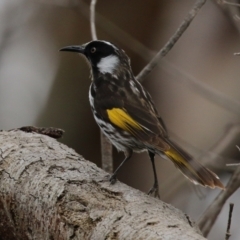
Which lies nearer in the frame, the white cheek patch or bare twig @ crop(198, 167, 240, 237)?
bare twig @ crop(198, 167, 240, 237)

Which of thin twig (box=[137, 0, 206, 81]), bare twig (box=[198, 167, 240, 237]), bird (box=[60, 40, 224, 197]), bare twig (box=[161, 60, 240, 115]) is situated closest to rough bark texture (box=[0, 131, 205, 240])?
bird (box=[60, 40, 224, 197])

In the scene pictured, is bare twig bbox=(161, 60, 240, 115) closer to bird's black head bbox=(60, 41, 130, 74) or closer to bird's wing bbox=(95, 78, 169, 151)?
bird's black head bbox=(60, 41, 130, 74)

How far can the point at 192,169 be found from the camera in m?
3.97

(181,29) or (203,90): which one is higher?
(181,29)

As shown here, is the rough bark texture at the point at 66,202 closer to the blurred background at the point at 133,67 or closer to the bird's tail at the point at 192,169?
the bird's tail at the point at 192,169

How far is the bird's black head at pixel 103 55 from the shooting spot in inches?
201

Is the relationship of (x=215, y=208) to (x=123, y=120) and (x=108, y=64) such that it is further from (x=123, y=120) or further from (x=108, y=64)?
(x=108, y=64)

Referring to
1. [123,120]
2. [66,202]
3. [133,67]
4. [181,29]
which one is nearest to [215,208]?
[123,120]

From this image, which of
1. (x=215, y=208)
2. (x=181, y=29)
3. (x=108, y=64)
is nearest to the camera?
(x=215, y=208)

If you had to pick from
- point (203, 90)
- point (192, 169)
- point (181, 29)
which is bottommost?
point (192, 169)

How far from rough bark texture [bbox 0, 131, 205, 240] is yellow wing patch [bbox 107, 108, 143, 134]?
40 cm

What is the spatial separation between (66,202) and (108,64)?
1860 millimetres

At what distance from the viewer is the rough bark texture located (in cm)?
304

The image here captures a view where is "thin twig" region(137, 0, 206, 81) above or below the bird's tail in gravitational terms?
above
